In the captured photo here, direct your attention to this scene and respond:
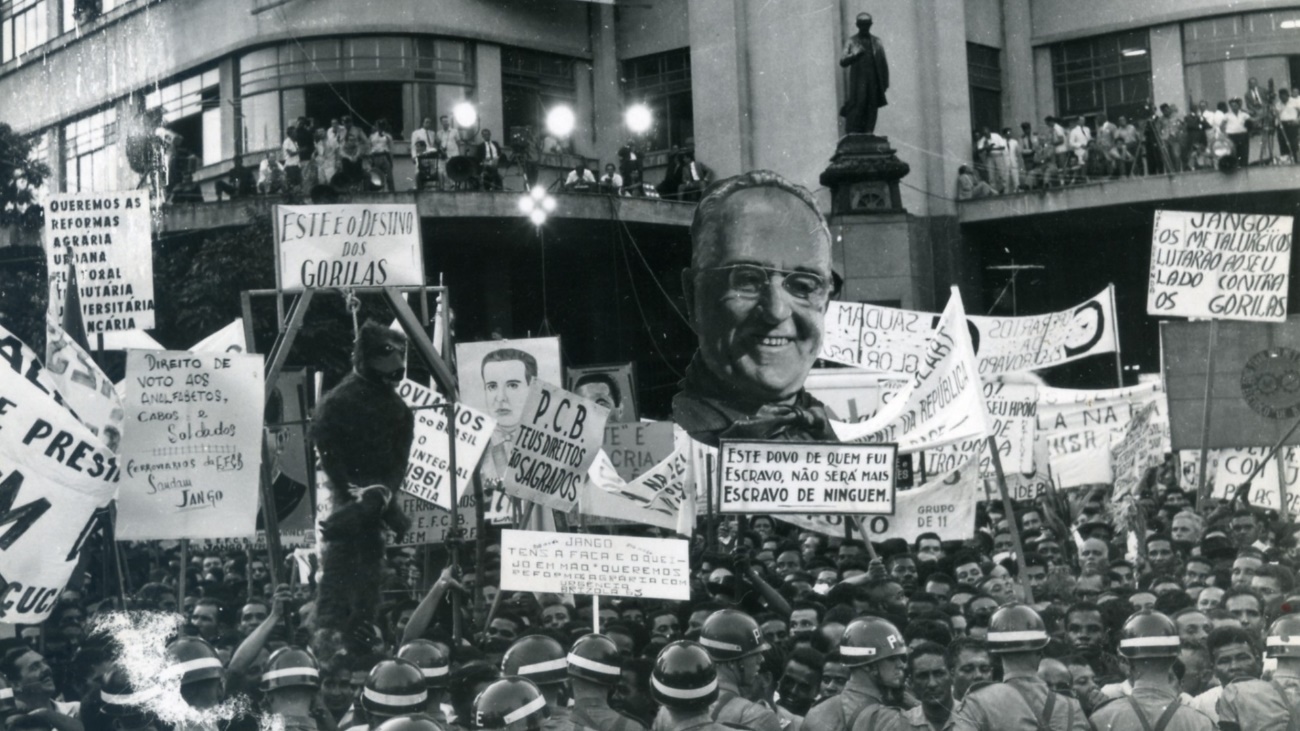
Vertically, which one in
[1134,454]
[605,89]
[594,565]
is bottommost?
[594,565]

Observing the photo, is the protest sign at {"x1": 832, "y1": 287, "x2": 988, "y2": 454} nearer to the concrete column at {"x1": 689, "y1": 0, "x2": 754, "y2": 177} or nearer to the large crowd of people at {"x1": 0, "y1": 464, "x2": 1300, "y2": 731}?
the large crowd of people at {"x1": 0, "y1": 464, "x2": 1300, "y2": 731}

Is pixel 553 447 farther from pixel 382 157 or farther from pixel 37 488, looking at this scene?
pixel 382 157

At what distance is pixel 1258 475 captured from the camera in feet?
44.5

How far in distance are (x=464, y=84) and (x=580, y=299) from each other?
4.26 metres

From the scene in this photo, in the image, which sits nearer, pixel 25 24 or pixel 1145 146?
pixel 1145 146

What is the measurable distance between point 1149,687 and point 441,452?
642 centimetres

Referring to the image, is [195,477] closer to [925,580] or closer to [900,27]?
[925,580]

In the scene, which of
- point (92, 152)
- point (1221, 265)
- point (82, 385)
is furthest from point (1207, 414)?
point (92, 152)

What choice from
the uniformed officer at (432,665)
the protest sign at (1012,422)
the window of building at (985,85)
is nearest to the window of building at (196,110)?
the window of building at (985,85)

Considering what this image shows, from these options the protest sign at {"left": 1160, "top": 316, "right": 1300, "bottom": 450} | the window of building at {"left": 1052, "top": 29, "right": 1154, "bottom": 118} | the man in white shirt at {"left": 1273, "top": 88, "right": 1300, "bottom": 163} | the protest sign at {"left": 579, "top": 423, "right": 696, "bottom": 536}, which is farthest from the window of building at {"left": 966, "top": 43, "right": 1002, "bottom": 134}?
the protest sign at {"left": 579, "top": 423, "right": 696, "bottom": 536}

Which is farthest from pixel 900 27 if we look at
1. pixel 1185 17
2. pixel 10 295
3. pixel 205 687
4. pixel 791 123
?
pixel 205 687

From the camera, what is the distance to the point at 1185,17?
30.8 m

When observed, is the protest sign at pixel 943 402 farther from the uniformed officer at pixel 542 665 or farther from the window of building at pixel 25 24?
the window of building at pixel 25 24

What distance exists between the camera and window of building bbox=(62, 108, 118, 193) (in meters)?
28.5
